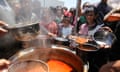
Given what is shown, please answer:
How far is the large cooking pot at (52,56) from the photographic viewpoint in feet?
4.26

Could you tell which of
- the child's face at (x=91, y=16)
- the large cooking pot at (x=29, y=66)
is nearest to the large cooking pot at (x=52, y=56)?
the large cooking pot at (x=29, y=66)

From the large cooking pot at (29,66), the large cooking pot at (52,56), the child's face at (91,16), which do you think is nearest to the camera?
the large cooking pot at (29,66)

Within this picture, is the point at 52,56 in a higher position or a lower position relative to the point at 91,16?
lower

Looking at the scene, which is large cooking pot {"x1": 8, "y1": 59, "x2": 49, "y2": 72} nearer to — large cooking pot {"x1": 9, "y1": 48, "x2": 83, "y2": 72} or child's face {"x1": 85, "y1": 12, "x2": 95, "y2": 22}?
large cooking pot {"x1": 9, "y1": 48, "x2": 83, "y2": 72}

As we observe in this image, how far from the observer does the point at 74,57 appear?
139 cm

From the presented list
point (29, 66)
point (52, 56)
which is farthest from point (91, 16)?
point (29, 66)

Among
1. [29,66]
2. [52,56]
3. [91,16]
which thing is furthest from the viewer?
[91,16]

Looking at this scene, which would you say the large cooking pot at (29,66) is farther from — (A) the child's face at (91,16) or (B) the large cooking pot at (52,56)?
(A) the child's face at (91,16)

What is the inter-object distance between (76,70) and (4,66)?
610 mm

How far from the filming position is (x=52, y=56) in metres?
1.55

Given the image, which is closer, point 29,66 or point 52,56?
point 29,66

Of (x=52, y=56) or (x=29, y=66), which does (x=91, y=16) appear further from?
(x=29, y=66)

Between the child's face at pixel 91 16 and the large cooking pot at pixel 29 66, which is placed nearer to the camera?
the large cooking pot at pixel 29 66

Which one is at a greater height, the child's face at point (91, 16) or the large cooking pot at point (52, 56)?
the child's face at point (91, 16)
